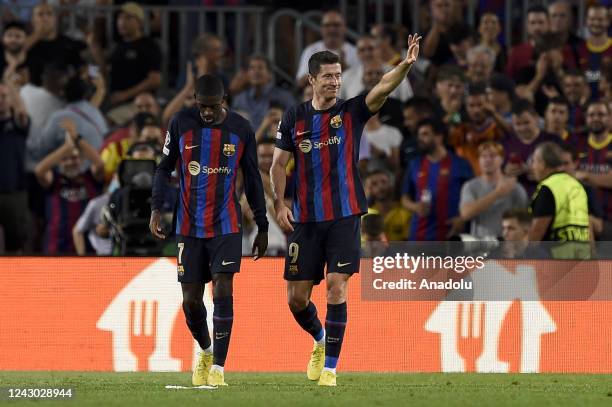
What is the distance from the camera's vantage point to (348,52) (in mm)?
18625

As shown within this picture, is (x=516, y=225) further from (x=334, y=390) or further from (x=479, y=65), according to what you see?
(x=334, y=390)

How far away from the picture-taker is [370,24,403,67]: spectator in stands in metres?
18.2

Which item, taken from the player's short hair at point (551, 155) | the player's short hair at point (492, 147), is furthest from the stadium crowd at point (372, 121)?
the player's short hair at point (551, 155)

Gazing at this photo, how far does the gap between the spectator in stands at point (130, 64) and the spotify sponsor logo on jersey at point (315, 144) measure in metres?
7.64

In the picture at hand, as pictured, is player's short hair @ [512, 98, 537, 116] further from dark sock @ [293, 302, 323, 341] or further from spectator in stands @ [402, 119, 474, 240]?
dark sock @ [293, 302, 323, 341]

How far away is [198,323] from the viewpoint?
36.9 feet

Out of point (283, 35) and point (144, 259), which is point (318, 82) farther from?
point (283, 35)

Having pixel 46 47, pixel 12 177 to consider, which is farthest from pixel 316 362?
pixel 46 47

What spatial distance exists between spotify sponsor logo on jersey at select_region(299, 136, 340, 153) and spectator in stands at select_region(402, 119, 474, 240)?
526 centimetres

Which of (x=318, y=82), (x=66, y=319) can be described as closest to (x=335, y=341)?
(x=318, y=82)

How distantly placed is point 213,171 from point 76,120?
23.1 ft

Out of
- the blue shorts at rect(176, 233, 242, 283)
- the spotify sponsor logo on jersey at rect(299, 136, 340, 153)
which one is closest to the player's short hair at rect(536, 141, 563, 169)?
the spotify sponsor logo on jersey at rect(299, 136, 340, 153)

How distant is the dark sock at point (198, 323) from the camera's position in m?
11.2

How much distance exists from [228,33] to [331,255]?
8.86 metres
